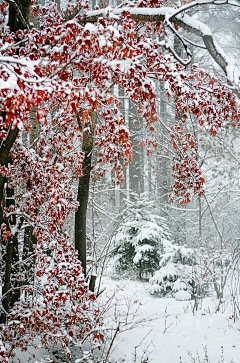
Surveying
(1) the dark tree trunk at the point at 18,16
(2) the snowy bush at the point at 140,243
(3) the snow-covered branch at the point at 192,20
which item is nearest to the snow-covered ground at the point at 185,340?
(2) the snowy bush at the point at 140,243

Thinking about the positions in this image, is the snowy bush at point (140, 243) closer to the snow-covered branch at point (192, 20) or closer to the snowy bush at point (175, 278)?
the snowy bush at point (175, 278)

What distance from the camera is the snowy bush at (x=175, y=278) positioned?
872 cm

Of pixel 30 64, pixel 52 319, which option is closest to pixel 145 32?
pixel 30 64

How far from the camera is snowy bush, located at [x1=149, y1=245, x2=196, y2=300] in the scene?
8.72 metres

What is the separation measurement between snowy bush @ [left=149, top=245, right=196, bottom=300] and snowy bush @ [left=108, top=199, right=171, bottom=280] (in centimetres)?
62

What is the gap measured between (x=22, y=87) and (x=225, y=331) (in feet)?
18.9

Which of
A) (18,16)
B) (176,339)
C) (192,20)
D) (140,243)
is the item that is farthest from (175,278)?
(18,16)

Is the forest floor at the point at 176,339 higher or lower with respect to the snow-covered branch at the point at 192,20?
lower

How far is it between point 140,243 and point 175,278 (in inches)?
73.9

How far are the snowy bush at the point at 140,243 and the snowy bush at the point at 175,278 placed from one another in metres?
0.62

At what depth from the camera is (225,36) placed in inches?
491

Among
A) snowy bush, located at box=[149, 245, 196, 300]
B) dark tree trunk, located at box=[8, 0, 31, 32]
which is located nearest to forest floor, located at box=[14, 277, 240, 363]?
snowy bush, located at box=[149, 245, 196, 300]

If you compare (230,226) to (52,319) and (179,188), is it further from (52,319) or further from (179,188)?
(52,319)

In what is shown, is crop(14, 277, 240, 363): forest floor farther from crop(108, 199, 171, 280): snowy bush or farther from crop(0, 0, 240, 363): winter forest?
crop(108, 199, 171, 280): snowy bush
